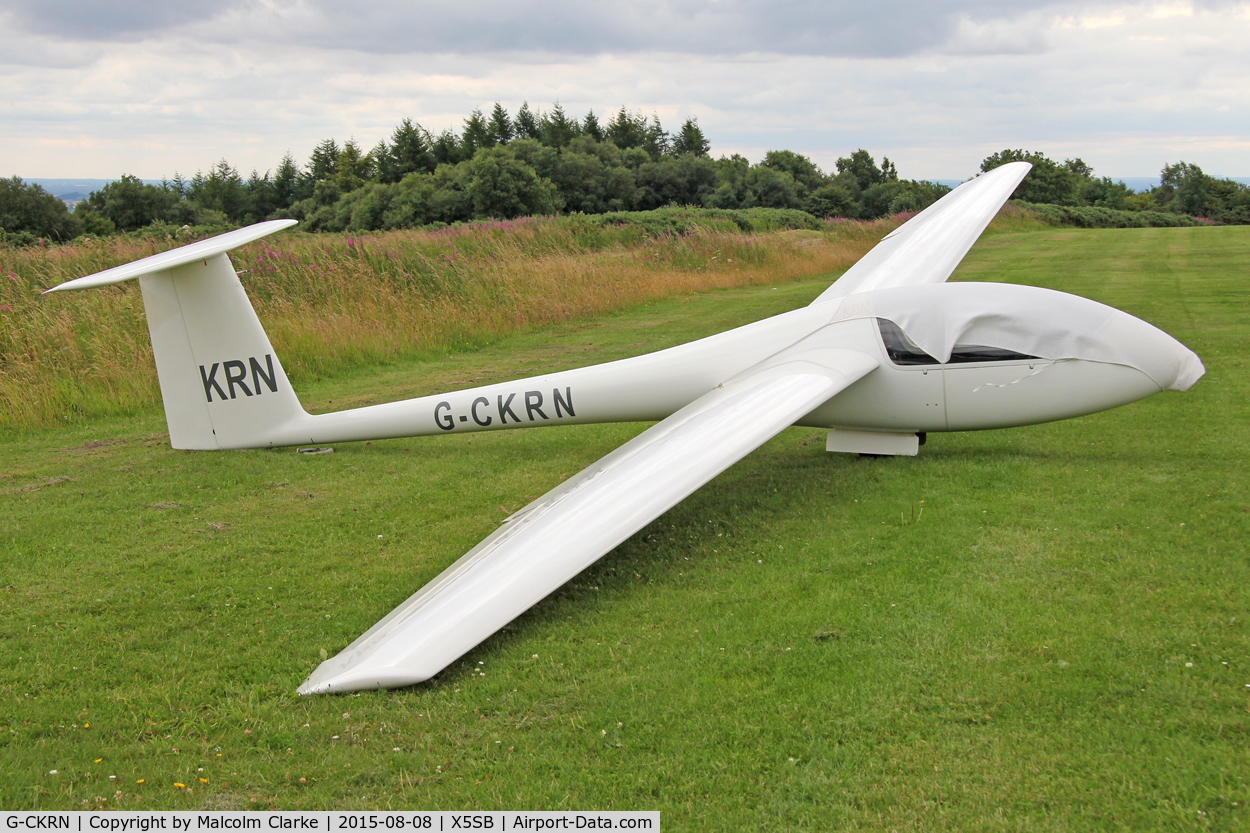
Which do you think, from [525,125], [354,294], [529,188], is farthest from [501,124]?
[354,294]

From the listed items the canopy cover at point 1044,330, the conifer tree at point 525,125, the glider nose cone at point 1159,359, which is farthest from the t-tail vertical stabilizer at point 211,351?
the conifer tree at point 525,125

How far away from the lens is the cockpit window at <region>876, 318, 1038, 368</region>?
7129 mm

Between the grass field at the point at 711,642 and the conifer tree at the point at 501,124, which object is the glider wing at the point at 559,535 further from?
the conifer tree at the point at 501,124

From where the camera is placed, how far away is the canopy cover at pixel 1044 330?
7.01 metres

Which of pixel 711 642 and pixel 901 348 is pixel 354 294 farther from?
pixel 711 642

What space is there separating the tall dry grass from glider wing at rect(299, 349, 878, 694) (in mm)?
8572

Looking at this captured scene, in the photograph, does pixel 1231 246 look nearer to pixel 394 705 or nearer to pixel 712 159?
pixel 394 705

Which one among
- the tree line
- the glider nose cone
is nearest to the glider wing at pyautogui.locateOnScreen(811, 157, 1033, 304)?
the glider nose cone

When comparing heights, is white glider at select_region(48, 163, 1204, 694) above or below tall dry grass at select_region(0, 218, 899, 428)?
below

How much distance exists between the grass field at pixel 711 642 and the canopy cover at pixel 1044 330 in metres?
0.86

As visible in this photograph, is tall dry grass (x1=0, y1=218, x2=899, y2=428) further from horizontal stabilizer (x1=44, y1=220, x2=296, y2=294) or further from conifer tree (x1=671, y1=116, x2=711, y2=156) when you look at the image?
conifer tree (x1=671, y1=116, x2=711, y2=156)

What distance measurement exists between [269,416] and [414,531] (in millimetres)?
3021

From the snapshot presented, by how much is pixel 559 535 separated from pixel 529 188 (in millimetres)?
44781

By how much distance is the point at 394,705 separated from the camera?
4.12 m
